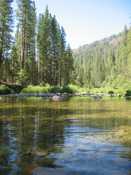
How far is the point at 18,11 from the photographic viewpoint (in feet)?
213

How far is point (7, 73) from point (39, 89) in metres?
10.00

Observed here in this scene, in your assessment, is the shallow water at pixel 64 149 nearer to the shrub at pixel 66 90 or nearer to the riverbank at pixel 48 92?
the riverbank at pixel 48 92

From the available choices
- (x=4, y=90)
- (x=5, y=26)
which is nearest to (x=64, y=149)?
(x=4, y=90)

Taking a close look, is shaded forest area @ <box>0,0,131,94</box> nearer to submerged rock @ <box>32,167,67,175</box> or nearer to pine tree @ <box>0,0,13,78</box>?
pine tree @ <box>0,0,13,78</box>

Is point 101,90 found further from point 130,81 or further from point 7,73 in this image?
point 7,73

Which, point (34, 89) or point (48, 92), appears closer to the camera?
point (34, 89)

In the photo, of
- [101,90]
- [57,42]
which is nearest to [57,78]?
[57,42]

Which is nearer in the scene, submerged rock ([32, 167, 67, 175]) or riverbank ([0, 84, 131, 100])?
submerged rock ([32, 167, 67, 175])

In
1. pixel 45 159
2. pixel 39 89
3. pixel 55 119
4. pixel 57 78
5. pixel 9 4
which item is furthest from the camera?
pixel 57 78

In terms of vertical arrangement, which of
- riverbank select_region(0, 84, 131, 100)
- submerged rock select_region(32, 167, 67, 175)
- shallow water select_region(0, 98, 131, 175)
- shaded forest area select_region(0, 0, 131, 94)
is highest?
shaded forest area select_region(0, 0, 131, 94)

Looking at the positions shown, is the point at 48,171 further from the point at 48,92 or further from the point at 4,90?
the point at 48,92

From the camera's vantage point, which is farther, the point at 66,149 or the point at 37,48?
the point at 37,48

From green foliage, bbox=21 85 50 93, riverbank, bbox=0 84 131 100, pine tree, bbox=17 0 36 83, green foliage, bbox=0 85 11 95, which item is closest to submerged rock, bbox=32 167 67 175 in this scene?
riverbank, bbox=0 84 131 100

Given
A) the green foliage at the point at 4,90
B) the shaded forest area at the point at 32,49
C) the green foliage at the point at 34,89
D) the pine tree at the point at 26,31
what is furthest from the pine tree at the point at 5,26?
the green foliage at the point at 4,90
